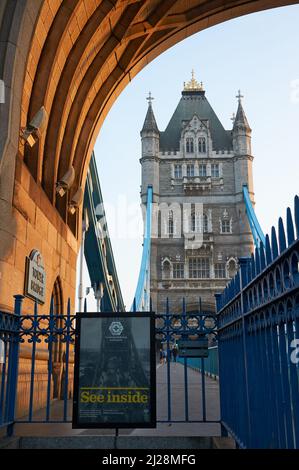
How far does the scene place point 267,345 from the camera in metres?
2.95

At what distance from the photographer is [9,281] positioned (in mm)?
5805

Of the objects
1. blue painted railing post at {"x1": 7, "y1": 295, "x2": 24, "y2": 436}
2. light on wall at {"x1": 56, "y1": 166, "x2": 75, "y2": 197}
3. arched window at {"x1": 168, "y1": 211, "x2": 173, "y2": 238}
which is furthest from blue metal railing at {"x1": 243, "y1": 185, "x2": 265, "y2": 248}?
blue painted railing post at {"x1": 7, "y1": 295, "x2": 24, "y2": 436}

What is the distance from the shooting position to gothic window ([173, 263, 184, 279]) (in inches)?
2111

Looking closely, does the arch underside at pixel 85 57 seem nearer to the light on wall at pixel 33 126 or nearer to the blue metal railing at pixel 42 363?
the light on wall at pixel 33 126

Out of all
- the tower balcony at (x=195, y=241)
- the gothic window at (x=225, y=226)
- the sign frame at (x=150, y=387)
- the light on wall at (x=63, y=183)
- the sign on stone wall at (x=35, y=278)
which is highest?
the gothic window at (x=225, y=226)

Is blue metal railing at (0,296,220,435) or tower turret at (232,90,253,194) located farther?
tower turret at (232,90,253,194)

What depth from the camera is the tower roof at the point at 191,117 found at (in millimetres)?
59750

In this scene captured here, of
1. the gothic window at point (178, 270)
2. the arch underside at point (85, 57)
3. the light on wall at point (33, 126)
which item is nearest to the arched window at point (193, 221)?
the gothic window at point (178, 270)

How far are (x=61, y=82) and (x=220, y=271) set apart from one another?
4706 centimetres

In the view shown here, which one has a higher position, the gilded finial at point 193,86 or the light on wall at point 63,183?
the gilded finial at point 193,86

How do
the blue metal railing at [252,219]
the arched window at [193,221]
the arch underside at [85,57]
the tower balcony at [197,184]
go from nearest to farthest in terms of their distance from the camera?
1. the arch underside at [85,57]
2. the blue metal railing at [252,219]
3. the arched window at [193,221]
4. the tower balcony at [197,184]

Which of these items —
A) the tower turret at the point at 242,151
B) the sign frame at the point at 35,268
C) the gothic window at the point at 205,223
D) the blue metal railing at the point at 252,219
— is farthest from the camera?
the tower turret at the point at 242,151

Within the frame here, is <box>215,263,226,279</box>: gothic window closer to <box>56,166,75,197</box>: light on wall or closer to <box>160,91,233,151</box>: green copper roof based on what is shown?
<box>160,91,233,151</box>: green copper roof

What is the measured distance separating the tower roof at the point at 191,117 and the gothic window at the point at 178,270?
15182mm
